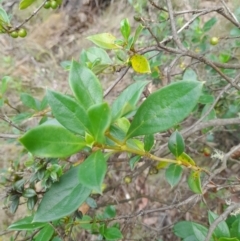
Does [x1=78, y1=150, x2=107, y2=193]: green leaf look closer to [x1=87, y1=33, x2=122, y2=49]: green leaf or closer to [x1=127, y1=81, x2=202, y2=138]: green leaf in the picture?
[x1=127, y1=81, x2=202, y2=138]: green leaf

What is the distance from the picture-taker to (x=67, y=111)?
0.75 metres

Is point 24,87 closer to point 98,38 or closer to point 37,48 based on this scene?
point 37,48

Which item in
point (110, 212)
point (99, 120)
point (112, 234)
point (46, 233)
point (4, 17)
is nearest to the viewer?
point (99, 120)

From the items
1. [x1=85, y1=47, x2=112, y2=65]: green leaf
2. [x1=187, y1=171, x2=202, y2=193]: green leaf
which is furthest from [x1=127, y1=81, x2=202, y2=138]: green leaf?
[x1=85, y1=47, x2=112, y2=65]: green leaf

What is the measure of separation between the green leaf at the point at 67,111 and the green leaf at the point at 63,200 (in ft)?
0.53

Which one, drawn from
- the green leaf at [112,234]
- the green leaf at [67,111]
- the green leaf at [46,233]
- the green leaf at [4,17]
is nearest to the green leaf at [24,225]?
the green leaf at [46,233]

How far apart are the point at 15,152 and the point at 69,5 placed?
5.48ft

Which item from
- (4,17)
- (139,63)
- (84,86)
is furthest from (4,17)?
(84,86)

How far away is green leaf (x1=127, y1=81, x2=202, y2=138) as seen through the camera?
2.52ft

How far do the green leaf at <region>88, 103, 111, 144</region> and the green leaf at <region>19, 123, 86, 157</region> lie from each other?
1.4 inches

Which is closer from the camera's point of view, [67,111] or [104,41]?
[67,111]

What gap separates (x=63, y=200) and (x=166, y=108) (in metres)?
0.28

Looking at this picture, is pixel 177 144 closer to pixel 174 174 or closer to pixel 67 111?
pixel 174 174

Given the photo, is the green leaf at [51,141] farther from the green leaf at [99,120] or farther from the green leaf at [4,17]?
the green leaf at [4,17]
